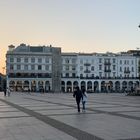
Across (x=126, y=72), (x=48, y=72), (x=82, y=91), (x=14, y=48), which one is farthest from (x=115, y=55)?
(x=82, y=91)

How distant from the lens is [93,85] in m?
152

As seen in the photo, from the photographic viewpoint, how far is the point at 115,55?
154250mm

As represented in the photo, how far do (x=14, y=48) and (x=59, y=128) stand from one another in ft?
442

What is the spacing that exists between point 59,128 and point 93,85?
136m

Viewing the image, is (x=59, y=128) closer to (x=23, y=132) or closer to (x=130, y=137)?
(x=23, y=132)

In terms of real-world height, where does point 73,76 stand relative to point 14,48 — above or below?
below

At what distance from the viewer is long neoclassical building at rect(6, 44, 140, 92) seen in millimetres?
141000

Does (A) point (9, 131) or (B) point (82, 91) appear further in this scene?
(B) point (82, 91)

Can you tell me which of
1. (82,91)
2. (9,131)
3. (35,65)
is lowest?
(9,131)

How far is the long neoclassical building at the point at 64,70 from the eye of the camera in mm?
141000

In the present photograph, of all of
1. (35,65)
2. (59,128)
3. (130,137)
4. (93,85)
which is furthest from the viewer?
(93,85)

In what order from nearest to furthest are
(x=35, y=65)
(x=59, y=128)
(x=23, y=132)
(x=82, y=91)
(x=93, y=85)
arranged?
(x=23, y=132)
(x=59, y=128)
(x=82, y=91)
(x=35, y=65)
(x=93, y=85)

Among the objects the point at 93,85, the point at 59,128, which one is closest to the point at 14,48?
the point at 93,85

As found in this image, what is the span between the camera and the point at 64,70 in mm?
147500
